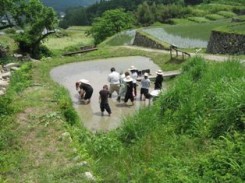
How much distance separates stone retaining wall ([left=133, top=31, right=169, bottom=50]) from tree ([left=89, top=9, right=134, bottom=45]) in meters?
13.5

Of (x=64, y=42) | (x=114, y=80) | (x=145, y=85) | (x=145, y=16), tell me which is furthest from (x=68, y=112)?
(x=145, y=16)

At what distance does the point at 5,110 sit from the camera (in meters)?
14.5

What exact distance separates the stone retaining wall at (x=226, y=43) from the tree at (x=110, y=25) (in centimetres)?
2636

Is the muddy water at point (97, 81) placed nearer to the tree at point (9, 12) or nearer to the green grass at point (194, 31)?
the tree at point (9, 12)

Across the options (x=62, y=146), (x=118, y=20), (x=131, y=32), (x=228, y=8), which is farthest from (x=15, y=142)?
(x=228, y=8)

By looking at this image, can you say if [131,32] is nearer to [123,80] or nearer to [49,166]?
[123,80]

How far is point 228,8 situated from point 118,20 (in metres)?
17.2

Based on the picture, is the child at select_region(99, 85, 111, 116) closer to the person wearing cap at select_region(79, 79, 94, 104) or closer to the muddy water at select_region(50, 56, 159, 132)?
the muddy water at select_region(50, 56, 159, 132)

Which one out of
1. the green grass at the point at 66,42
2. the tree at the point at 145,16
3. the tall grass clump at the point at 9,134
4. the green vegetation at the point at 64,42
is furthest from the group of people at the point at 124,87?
the tree at the point at 145,16

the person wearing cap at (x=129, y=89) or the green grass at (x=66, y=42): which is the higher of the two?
the person wearing cap at (x=129, y=89)

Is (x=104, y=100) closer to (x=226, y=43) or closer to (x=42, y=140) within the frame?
(x=42, y=140)

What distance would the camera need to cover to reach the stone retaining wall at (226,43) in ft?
89.8

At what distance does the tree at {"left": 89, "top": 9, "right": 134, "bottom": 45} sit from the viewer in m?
55.0

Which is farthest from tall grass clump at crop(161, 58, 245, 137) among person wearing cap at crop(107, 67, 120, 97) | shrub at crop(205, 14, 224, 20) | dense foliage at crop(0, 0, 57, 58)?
shrub at crop(205, 14, 224, 20)
